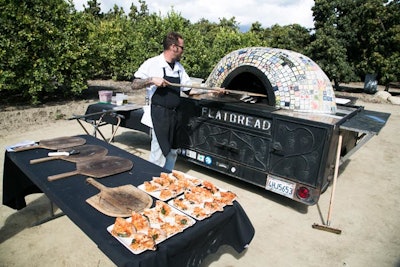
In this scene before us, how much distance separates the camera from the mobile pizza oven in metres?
3.16

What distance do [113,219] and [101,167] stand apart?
805mm

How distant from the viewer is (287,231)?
3.27 metres

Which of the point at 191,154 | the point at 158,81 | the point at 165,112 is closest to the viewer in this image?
the point at 158,81

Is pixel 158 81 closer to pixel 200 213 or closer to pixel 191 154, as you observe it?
pixel 191 154

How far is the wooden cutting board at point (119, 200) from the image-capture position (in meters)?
1.80

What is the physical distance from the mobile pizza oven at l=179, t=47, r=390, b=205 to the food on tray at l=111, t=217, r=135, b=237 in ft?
7.41

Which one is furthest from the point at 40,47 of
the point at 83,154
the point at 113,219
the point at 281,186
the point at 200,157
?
the point at 113,219

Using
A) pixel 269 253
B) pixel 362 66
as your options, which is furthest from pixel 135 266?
pixel 362 66

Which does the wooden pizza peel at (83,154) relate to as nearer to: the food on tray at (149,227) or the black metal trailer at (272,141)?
the food on tray at (149,227)

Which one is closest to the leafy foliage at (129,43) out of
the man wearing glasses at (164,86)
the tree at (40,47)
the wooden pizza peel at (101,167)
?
the tree at (40,47)

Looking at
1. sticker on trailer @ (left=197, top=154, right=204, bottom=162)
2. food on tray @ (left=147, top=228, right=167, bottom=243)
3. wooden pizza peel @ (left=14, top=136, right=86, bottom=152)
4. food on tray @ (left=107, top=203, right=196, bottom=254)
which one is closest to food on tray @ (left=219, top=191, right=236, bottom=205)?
food on tray @ (left=107, top=203, right=196, bottom=254)

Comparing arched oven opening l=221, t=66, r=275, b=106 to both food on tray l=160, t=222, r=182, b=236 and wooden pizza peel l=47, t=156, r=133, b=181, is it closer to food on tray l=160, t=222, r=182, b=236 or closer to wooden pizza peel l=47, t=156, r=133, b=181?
wooden pizza peel l=47, t=156, r=133, b=181

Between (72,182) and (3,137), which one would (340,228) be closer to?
(72,182)

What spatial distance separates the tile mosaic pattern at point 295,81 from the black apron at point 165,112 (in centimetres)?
123
